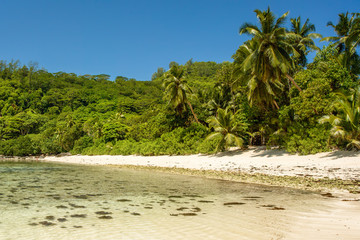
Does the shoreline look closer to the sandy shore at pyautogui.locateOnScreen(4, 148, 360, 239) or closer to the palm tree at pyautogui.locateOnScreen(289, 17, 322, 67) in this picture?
the sandy shore at pyautogui.locateOnScreen(4, 148, 360, 239)

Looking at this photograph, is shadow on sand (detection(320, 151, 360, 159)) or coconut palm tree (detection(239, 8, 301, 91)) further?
coconut palm tree (detection(239, 8, 301, 91))

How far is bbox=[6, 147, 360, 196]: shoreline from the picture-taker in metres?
11.1

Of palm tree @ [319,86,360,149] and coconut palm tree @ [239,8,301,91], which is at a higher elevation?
coconut palm tree @ [239,8,301,91]

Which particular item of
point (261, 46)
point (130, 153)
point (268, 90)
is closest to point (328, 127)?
point (268, 90)

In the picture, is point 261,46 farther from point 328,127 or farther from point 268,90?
point 328,127

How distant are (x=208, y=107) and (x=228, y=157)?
40.7 ft

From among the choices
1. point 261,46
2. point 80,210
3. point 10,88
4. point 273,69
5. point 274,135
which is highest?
point 10,88

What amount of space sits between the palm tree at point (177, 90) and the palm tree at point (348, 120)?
1731 cm

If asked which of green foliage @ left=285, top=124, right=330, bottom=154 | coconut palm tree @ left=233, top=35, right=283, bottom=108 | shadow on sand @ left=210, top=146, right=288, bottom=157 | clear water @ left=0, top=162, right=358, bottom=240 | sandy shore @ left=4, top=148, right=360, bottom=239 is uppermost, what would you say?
coconut palm tree @ left=233, top=35, right=283, bottom=108

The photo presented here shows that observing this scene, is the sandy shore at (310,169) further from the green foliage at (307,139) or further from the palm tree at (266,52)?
the palm tree at (266,52)

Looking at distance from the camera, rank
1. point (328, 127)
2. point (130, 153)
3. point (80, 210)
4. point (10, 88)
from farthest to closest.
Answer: point (10, 88), point (130, 153), point (328, 127), point (80, 210)

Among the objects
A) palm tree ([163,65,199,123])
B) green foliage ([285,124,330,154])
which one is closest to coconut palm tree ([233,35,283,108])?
green foliage ([285,124,330,154])

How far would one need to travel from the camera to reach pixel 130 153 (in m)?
36.7

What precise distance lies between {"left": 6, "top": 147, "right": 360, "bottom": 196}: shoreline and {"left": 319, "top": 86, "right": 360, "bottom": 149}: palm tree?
3.06ft
